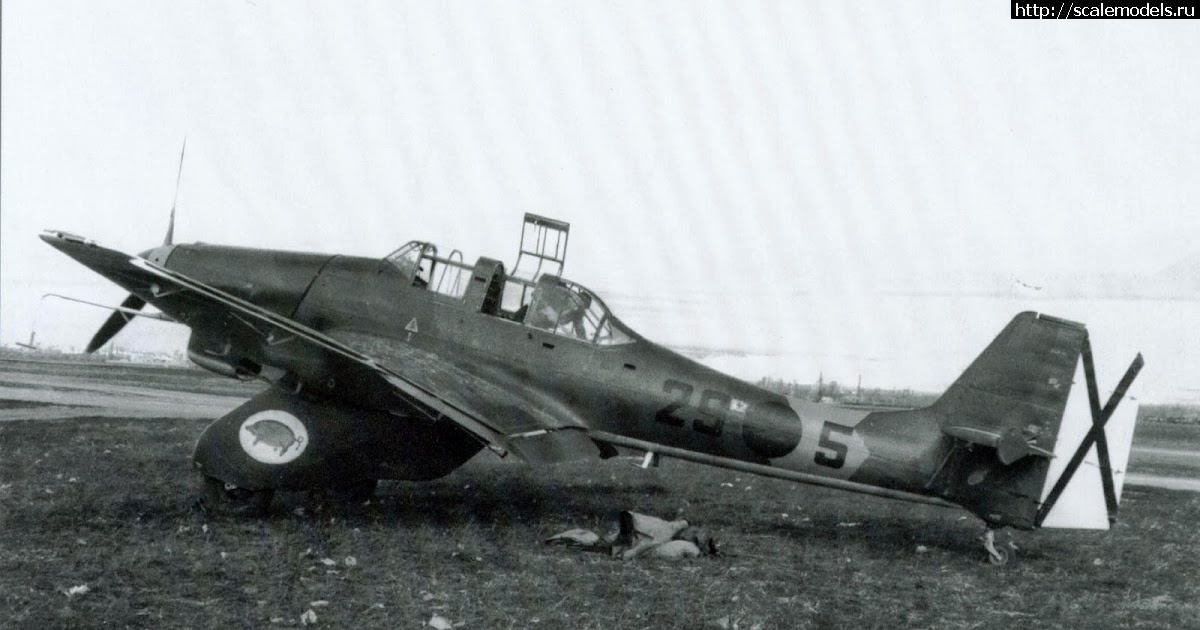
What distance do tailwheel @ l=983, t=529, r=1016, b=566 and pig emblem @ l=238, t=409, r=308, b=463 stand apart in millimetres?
5679

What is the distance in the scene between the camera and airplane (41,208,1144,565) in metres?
7.04

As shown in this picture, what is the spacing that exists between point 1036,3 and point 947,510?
541cm

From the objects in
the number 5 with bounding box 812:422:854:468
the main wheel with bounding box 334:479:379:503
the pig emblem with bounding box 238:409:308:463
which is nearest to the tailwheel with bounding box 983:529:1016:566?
the number 5 with bounding box 812:422:854:468

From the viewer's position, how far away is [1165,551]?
25.3ft

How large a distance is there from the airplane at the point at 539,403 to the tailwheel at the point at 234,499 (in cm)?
1

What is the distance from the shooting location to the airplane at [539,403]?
7043mm

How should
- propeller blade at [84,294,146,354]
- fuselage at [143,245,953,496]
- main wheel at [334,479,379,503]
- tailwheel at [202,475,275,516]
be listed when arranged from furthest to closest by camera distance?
1. propeller blade at [84,294,146,354]
2. main wheel at [334,479,379,503]
3. fuselage at [143,245,953,496]
4. tailwheel at [202,475,275,516]

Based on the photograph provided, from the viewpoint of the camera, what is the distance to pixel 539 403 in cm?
779

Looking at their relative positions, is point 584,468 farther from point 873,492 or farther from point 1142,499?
point 1142,499

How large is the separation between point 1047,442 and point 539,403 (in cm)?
429

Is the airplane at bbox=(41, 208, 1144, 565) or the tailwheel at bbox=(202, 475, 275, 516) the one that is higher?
the airplane at bbox=(41, 208, 1144, 565)

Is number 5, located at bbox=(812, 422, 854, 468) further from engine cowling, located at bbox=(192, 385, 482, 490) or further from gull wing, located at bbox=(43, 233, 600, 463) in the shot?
engine cowling, located at bbox=(192, 385, 482, 490)

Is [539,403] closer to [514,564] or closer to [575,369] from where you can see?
[575,369]

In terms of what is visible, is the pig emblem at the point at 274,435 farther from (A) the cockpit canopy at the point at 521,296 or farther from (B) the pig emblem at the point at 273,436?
(A) the cockpit canopy at the point at 521,296
